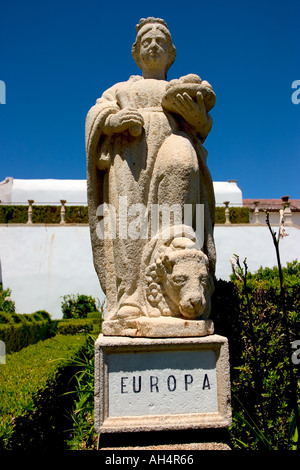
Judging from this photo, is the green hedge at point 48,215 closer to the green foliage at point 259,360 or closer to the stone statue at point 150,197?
the green foliage at point 259,360

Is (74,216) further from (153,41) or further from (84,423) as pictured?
(153,41)

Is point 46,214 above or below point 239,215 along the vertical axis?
above

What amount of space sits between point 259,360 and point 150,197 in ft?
5.01

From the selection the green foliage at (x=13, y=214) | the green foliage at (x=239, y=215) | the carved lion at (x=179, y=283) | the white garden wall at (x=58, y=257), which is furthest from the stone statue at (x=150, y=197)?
the green foliage at (x=13, y=214)

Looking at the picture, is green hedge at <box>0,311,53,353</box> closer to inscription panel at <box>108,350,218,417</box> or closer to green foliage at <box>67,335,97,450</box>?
green foliage at <box>67,335,97,450</box>

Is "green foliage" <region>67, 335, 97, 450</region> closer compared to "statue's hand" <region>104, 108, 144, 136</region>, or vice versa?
"statue's hand" <region>104, 108, 144, 136</region>

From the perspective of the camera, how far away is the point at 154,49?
2926 millimetres

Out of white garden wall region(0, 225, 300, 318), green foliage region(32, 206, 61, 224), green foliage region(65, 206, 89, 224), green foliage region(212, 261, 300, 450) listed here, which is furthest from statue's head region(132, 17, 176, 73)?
green foliage region(32, 206, 61, 224)

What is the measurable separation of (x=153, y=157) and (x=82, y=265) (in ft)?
44.0

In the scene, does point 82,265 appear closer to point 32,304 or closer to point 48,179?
point 32,304

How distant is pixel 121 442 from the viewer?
2.01m

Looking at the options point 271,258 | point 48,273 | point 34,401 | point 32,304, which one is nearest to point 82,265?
point 48,273

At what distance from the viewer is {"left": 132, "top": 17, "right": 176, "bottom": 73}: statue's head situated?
9.56 feet

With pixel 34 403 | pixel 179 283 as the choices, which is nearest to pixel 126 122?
pixel 179 283
